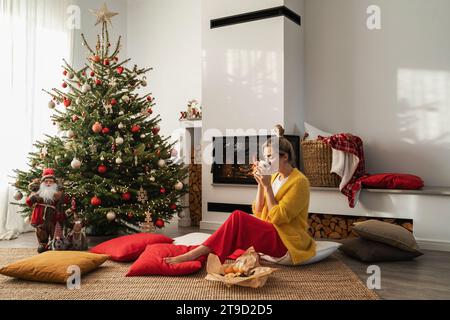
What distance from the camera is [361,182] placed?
402 centimetres

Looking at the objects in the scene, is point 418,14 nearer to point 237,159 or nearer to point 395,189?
point 395,189

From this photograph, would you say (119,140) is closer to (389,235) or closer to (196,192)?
(196,192)

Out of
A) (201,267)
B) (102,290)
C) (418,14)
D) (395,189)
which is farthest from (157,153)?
(418,14)

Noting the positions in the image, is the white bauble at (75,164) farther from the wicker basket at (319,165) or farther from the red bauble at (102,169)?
the wicker basket at (319,165)

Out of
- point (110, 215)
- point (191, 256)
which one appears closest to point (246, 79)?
point (110, 215)

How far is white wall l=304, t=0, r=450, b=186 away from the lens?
4.23m

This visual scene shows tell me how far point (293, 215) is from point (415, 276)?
942 millimetres

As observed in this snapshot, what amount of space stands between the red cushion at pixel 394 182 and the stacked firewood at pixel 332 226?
1.23 ft

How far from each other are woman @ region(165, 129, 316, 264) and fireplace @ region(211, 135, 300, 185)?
1.65 meters

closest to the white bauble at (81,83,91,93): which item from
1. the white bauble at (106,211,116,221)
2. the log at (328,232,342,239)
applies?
the white bauble at (106,211,116,221)

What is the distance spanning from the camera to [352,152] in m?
4.13

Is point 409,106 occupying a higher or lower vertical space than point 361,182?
higher
